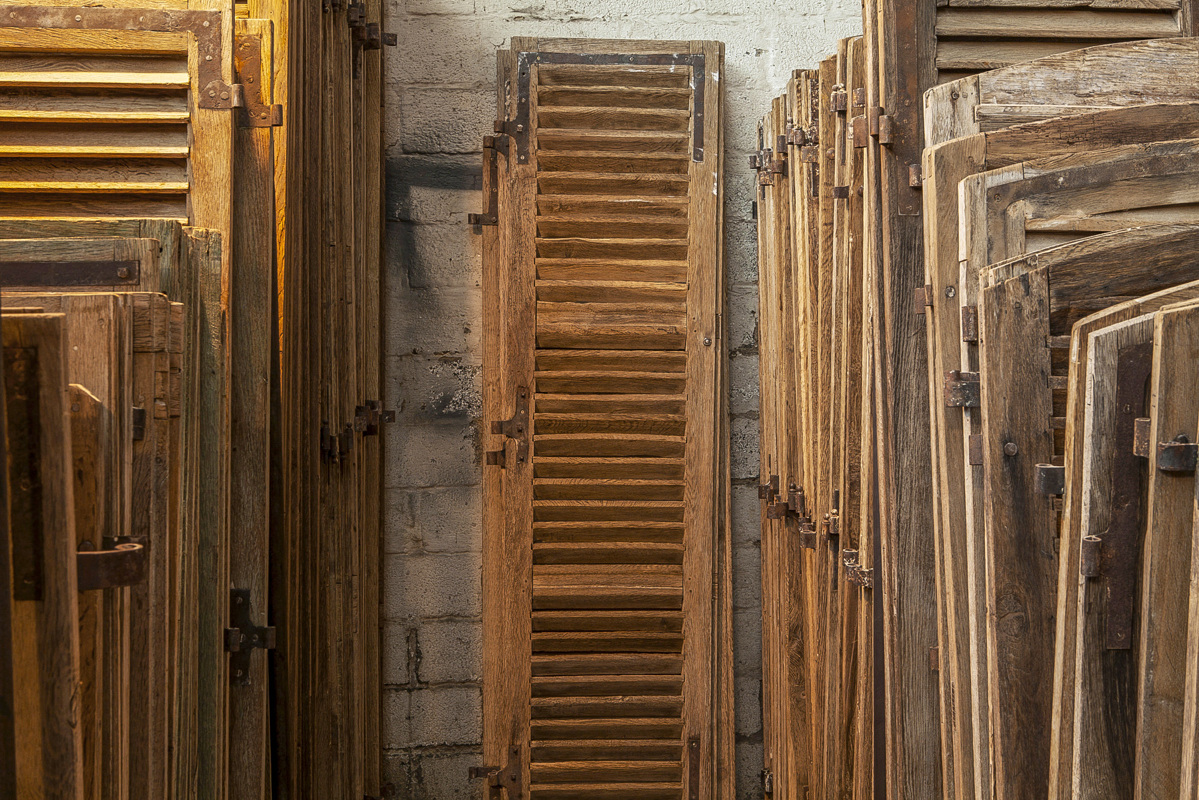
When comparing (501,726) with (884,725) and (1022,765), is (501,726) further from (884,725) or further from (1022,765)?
(1022,765)

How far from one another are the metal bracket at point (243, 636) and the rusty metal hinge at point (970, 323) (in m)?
1.35

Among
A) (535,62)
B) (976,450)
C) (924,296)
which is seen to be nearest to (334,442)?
(535,62)

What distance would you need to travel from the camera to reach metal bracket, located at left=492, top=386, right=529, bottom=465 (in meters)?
3.28

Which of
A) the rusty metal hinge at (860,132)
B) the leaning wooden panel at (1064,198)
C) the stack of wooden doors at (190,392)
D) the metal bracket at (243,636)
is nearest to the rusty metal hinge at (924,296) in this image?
the leaning wooden panel at (1064,198)

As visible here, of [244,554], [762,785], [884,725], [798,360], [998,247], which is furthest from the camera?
[762,785]

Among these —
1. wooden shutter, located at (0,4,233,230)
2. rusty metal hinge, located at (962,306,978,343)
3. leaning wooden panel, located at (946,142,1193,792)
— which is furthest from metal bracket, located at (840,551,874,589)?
wooden shutter, located at (0,4,233,230)

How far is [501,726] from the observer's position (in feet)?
10.7

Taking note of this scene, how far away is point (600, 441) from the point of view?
3.28 m

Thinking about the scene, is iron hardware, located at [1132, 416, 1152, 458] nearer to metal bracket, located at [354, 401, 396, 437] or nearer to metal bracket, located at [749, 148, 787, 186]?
metal bracket, located at [749, 148, 787, 186]

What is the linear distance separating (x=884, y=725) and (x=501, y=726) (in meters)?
1.46

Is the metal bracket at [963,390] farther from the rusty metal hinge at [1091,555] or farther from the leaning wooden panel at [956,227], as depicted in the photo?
the rusty metal hinge at [1091,555]

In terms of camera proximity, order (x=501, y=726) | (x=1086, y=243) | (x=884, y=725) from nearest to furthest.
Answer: (x=1086, y=243)
(x=884, y=725)
(x=501, y=726)

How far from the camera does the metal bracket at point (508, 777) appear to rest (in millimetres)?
3248

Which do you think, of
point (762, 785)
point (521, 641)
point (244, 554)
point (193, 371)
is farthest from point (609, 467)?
point (193, 371)
